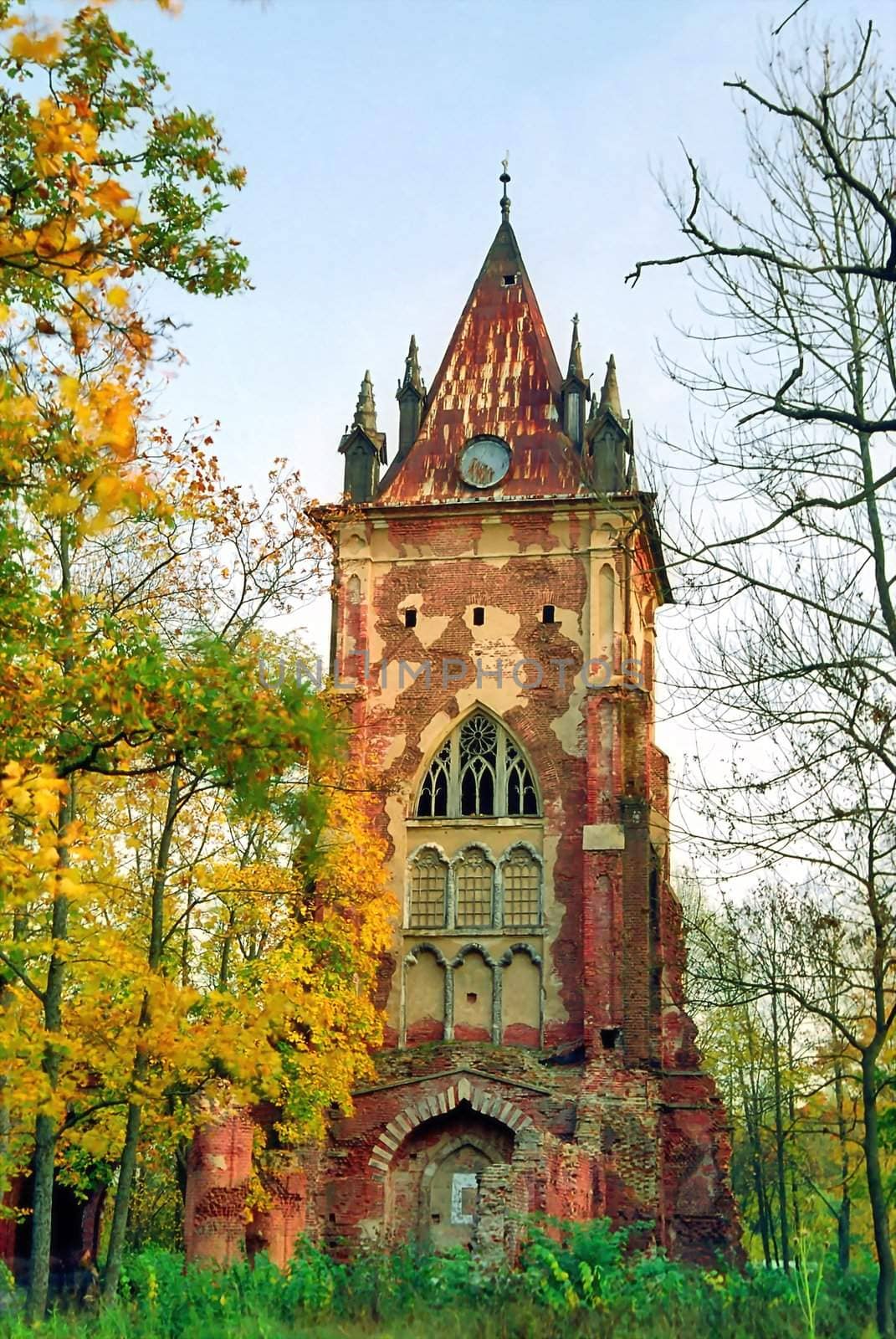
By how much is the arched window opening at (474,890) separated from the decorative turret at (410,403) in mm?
8078

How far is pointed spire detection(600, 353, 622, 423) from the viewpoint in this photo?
30.2 metres

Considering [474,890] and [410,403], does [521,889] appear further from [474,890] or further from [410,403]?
[410,403]

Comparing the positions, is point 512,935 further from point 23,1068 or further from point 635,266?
point 635,266

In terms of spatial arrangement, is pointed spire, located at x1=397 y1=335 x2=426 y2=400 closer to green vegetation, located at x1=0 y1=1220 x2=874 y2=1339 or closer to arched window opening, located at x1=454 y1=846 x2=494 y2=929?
arched window opening, located at x1=454 y1=846 x2=494 y2=929

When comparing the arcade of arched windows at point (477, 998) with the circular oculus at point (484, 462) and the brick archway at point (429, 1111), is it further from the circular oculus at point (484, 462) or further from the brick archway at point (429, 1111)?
the circular oculus at point (484, 462)

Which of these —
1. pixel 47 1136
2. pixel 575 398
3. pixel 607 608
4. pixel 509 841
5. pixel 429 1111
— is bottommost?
pixel 47 1136

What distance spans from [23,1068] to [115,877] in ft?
16.3

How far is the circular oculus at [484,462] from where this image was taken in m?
30.1

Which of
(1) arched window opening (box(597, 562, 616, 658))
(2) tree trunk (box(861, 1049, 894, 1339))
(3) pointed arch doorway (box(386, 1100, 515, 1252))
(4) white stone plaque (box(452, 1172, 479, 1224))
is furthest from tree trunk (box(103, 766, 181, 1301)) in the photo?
(1) arched window opening (box(597, 562, 616, 658))

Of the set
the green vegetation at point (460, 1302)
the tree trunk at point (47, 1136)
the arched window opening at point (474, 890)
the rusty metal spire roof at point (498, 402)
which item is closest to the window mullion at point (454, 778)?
the arched window opening at point (474, 890)

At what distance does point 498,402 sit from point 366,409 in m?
2.55

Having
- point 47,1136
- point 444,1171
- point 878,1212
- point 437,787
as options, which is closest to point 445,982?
point 444,1171

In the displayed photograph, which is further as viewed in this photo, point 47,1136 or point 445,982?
point 445,982

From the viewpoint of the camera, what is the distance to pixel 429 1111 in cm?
2631
